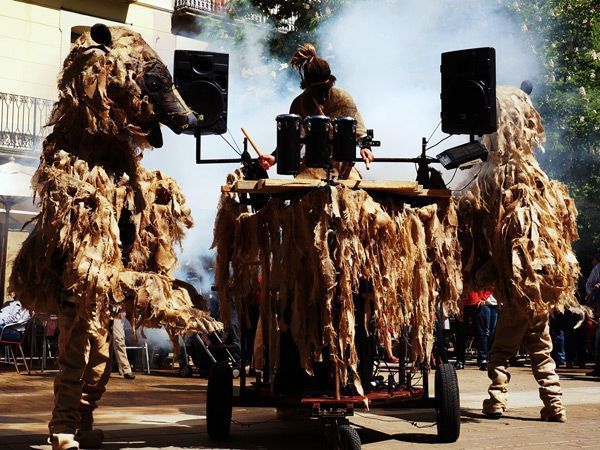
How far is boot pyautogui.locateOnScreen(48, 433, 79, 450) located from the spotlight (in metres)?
2.82

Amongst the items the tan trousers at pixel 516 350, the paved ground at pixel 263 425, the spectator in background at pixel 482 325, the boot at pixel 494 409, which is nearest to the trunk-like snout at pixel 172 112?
the paved ground at pixel 263 425

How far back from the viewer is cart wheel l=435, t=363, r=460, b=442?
20.3 feet

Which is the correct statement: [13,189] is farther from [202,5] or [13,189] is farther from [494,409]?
[202,5]

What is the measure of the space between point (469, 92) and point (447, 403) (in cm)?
215

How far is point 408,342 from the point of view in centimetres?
610

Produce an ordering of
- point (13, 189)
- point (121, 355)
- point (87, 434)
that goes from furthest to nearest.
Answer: point (13, 189) → point (121, 355) → point (87, 434)

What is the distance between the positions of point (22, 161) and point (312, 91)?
38.4ft

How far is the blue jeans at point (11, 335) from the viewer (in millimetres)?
11688

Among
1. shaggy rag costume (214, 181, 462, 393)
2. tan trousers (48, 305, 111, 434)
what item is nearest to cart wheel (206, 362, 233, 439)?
shaggy rag costume (214, 181, 462, 393)

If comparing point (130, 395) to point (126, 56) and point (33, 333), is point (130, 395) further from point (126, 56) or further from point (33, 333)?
point (126, 56)

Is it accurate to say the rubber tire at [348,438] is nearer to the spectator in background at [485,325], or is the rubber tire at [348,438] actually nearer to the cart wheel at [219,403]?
the cart wheel at [219,403]

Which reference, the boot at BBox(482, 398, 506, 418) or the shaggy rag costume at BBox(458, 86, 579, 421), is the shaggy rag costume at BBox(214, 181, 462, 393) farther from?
the boot at BBox(482, 398, 506, 418)

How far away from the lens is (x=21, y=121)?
731 inches

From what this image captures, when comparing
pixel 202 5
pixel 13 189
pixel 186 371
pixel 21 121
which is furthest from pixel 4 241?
pixel 202 5
